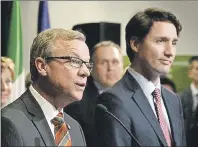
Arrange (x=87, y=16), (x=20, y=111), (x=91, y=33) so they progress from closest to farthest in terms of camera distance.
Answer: (x=20, y=111) → (x=91, y=33) → (x=87, y=16)

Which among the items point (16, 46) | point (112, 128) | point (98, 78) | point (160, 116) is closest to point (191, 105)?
point (160, 116)

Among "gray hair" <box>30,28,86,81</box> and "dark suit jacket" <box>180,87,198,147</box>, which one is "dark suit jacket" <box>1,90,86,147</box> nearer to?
"gray hair" <box>30,28,86,81</box>

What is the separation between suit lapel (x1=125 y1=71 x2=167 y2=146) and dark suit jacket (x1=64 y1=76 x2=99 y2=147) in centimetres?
14

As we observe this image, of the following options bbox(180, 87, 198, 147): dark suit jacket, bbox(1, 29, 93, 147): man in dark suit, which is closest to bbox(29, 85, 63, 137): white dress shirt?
bbox(1, 29, 93, 147): man in dark suit

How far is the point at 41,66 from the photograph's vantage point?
2.50ft

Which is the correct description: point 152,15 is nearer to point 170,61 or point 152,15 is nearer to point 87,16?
point 170,61

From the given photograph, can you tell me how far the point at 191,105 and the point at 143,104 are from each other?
134mm

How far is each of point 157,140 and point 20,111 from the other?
0.24m

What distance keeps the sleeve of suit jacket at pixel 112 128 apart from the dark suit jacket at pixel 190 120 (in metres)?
0.14

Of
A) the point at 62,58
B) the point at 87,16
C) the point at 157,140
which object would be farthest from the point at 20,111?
the point at 87,16

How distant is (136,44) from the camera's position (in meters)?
0.82

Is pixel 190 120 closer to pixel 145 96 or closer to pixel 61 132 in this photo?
pixel 145 96

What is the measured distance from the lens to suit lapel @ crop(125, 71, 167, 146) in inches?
30.0

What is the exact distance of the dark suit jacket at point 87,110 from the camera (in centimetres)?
95
